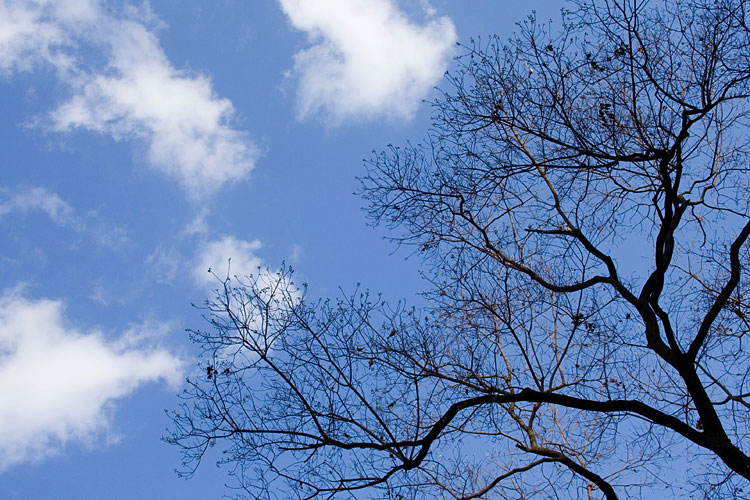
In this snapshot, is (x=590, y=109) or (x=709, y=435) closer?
(x=709, y=435)

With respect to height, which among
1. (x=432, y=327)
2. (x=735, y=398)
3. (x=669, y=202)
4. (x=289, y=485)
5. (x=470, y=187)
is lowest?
(x=289, y=485)

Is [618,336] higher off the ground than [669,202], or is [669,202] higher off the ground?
[669,202]

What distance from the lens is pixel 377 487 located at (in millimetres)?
5789

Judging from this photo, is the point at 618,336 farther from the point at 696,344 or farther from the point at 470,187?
the point at 470,187

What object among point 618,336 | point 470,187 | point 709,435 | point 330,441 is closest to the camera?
point 709,435

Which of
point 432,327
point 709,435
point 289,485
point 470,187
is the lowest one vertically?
point 289,485

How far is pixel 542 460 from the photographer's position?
255 inches

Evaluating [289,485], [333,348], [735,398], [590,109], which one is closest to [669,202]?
[590,109]

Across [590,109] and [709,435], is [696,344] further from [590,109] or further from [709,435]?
[590,109]

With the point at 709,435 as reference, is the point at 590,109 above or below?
above

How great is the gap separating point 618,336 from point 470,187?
2.17 meters

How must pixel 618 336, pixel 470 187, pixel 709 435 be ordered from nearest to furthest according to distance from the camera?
pixel 709 435 → pixel 618 336 → pixel 470 187

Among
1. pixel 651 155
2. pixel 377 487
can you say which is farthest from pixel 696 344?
pixel 377 487

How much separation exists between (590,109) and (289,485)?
465 centimetres
